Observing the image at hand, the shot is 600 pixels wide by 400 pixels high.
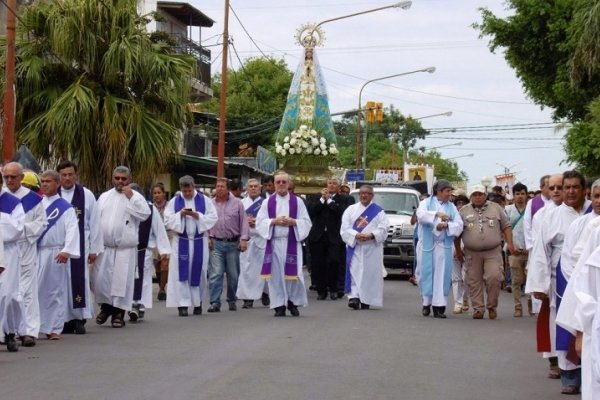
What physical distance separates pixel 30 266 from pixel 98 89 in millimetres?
13000

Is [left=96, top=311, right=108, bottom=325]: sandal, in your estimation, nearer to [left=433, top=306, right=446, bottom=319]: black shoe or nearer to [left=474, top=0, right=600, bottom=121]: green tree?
[left=433, top=306, right=446, bottom=319]: black shoe

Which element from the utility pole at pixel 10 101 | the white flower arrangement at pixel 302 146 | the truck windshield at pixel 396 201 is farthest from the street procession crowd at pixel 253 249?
the truck windshield at pixel 396 201

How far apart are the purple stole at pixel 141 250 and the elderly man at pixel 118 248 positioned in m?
0.62

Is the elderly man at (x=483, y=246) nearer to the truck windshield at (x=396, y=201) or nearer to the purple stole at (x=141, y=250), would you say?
the purple stole at (x=141, y=250)

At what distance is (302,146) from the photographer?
2872 centimetres

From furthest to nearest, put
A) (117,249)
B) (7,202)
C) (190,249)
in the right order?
(190,249) < (117,249) < (7,202)

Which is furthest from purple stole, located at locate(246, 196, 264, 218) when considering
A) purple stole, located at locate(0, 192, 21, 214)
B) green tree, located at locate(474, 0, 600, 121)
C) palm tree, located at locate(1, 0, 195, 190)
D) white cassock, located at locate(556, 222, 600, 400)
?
green tree, located at locate(474, 0, 600, 121)

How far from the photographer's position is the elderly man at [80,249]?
15148mm

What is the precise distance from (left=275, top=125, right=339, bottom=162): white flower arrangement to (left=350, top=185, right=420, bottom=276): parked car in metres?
1.11

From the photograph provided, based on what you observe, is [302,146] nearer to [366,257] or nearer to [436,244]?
[366,257]

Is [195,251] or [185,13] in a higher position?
[185,13]

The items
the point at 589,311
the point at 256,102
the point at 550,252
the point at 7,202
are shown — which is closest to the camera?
the point at 589,311

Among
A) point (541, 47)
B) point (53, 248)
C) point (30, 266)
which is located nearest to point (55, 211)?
point (53, 248)

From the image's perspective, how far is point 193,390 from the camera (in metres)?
10.4
